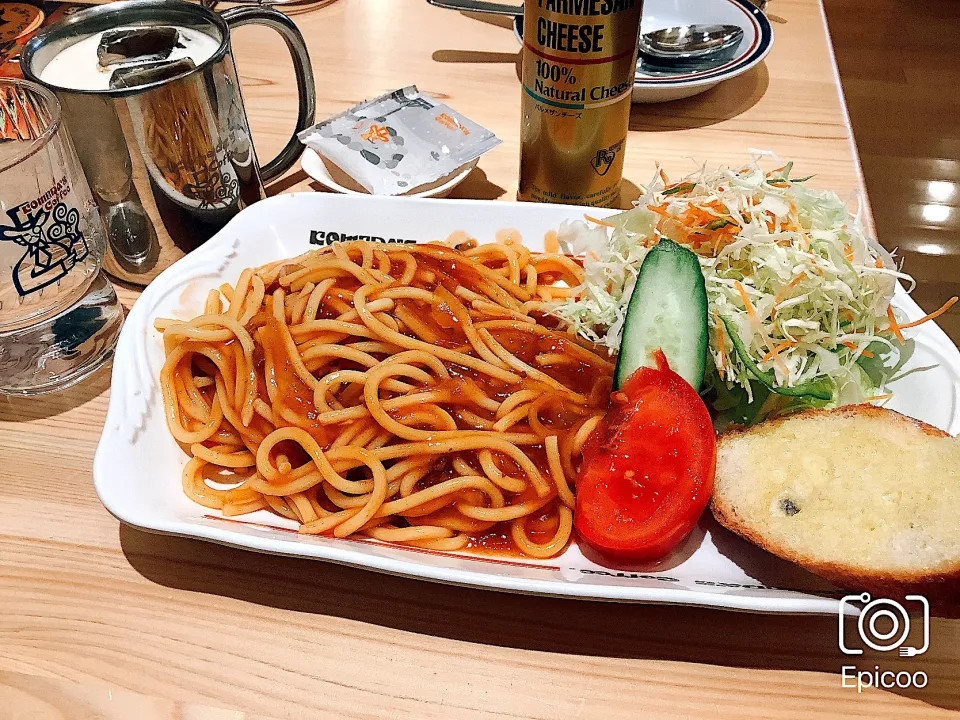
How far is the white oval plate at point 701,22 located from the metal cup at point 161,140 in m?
1.16

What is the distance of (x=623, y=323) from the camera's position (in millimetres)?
1588

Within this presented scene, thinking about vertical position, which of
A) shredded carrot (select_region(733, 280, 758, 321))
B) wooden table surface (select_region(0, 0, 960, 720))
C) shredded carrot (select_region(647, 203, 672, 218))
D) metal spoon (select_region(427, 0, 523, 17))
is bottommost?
wooden table surface (select_region(0, 0, 960, 720))

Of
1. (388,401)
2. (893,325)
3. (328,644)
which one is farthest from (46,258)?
(893,325)

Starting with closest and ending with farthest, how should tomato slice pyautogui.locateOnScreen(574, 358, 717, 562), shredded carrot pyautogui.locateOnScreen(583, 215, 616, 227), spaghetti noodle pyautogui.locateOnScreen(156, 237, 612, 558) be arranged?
tomato slice pyautogui.locateOnScreen(574, 358, 717, 562), spaghetti noodle pyautogui.locateOnScreen(156, 237, 612, 558), shredded carrot pyautogui.locateOnScreen(583, 215, 616, 227)

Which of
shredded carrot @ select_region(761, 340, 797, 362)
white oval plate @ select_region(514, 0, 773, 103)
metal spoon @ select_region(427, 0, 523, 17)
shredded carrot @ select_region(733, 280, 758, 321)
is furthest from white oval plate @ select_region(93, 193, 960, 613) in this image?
metal spoon @ select_region(427, 0, 523, 17)

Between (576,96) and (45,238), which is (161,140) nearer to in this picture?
(45,238)

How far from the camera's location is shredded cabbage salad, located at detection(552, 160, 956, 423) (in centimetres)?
156

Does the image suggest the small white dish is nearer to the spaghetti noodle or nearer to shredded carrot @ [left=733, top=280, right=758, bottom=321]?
the spaghetti noodle

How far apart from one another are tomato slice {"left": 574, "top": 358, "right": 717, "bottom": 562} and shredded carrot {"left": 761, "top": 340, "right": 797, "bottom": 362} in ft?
0.86

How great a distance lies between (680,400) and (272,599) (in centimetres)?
83

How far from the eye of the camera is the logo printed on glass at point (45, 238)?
147 cm

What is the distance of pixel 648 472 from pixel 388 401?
533mm

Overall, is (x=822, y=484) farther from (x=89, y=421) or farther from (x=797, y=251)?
(x=89, y=421)

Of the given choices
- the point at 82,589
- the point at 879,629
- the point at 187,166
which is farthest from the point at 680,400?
the point at 187,166
